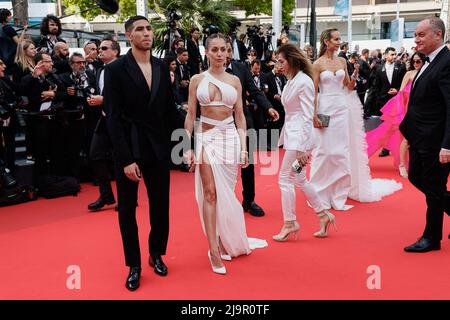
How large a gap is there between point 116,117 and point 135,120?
0.51 feet

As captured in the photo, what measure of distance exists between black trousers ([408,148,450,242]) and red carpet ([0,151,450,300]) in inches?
11.0

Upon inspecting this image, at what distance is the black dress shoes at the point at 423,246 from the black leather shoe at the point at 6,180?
488 cm

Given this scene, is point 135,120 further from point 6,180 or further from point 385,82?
point 385,82

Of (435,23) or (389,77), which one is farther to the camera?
(389,77)

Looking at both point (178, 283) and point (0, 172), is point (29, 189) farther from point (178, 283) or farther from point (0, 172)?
point (178, 283)

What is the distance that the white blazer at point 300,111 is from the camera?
15.1 ft

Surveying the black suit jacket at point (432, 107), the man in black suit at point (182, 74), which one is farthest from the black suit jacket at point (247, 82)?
the man in black suit at point (182, 74)

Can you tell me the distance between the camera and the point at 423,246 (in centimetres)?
438

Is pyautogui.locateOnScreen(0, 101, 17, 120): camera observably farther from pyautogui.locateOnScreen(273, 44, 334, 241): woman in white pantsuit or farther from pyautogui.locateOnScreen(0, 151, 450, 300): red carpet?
pyautogui.locateOnScreen(273, 44, 334, 241): woman in white pantsuit

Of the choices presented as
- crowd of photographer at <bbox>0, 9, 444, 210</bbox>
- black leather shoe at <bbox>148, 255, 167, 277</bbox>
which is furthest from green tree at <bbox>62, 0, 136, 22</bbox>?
black leather shoe at <bbox>148, 255, 167, 277</bbox>

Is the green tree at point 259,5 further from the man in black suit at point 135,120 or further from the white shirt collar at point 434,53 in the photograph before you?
the man in black suit at point 135,120

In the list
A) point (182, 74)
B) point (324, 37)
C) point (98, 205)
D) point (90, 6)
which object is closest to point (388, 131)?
point (324, 37)

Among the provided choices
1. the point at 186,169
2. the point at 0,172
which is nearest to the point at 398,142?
the point at 186,169

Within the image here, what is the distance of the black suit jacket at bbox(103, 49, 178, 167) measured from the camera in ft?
11.8
